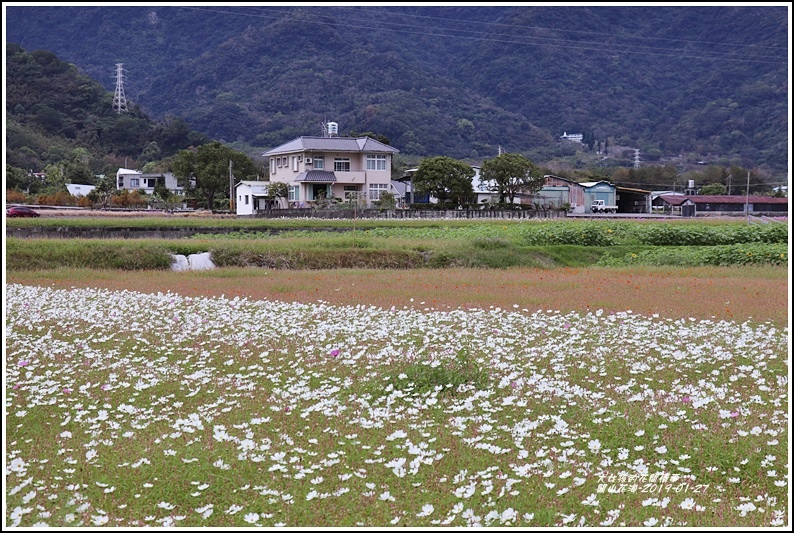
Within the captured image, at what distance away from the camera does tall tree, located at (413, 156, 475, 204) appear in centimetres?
5719

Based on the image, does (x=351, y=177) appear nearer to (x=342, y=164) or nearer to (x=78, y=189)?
(x=342, y=164)

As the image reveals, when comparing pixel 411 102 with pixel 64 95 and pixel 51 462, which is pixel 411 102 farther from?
pixel 51 462

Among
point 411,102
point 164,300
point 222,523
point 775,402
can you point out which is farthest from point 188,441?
point 411,102


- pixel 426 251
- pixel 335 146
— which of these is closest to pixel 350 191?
pixel 335 146

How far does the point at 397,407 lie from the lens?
8000 mm

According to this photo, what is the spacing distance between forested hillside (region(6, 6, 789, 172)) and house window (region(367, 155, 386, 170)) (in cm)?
5499

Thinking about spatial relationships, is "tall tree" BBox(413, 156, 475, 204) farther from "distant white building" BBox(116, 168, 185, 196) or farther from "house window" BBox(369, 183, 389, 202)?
"distant white building" BBox(116, 168, 185, 196)

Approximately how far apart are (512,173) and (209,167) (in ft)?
91.3

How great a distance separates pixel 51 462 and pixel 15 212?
44.7 meters

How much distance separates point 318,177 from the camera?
60281 millimetres

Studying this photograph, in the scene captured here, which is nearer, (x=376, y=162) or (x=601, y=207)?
(x=376, y=162)

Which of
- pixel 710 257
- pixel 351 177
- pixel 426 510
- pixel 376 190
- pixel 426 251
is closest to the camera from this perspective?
pixel 426 510

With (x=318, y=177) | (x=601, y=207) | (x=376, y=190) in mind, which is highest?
(x=318, y=177)

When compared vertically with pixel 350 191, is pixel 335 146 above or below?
above
